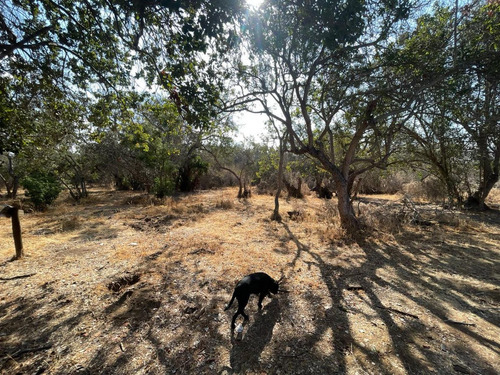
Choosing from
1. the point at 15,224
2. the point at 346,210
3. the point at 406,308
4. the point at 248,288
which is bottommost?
the point at 406,308

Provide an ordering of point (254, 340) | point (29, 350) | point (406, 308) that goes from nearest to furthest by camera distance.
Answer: point (29, 350), point (254, 340), point (406, 308)

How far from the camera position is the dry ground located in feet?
7.27

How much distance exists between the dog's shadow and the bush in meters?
12.5

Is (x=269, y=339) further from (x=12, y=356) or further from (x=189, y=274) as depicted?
(x=12, y=356)

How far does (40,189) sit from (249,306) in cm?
1228

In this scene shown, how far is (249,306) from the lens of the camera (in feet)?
10.5

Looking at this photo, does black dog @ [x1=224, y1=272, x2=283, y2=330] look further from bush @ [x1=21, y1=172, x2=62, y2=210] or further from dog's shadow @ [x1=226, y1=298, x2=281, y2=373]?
bush @ [x1=21, y1=172, x2=62, y2=210]

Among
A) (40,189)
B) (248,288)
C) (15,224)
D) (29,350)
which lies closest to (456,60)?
(248,288)

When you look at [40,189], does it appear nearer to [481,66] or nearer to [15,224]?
[15,224]

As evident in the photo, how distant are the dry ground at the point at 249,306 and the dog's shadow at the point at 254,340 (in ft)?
0.05

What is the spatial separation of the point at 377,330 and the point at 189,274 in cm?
326

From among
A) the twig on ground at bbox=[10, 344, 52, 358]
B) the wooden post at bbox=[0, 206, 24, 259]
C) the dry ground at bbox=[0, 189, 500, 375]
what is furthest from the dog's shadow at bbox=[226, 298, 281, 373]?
the wooden post at bbox=[0, 206, 24, 259]

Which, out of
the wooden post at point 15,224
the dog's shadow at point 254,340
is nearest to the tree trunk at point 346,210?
the dog's shadow at point 254,340

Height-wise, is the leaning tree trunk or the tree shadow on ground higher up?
the leaning tree trunk
